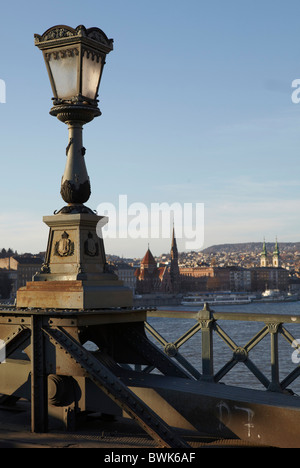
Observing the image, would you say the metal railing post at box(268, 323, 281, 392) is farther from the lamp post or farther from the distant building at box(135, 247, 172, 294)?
the distant building at box(135, 247, 172, 294)

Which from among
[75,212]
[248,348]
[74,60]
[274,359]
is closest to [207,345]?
[248,348]

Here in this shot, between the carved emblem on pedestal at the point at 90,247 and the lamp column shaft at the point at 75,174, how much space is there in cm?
35

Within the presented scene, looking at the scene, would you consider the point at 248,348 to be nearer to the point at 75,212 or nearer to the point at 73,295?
the point at 73,295

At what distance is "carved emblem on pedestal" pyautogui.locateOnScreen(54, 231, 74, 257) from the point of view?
17.0 feet

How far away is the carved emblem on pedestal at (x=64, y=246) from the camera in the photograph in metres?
5.19

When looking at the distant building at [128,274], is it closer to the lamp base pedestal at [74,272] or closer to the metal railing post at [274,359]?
the metal railing post at [274,359]

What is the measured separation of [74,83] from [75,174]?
2.57ft

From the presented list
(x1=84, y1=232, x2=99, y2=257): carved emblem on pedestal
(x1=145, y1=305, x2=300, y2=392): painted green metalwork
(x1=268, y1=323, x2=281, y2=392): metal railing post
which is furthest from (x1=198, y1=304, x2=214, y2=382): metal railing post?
(x1=84, y1=232, x2=99, y2=257): carved emblem on pedestal

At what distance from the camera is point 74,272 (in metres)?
5.13

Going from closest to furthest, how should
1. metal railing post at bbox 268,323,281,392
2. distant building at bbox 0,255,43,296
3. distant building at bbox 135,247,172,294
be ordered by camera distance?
metal railing post at bbox 268,323,281,392, distant building at bbox 0,255,43,296, distant building at bbox 135,247,172,294

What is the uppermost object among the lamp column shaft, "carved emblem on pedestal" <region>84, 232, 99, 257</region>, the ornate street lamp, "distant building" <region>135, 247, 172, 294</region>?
the ornate street lamp
